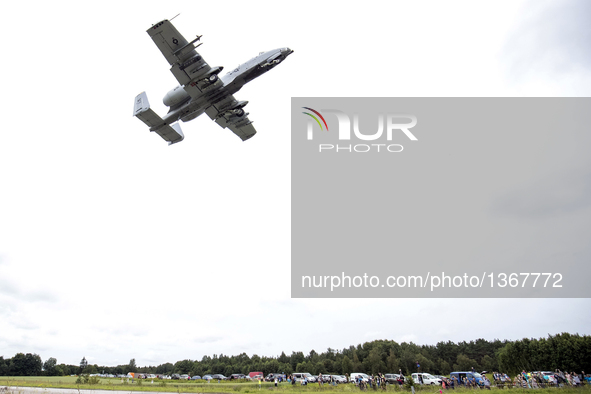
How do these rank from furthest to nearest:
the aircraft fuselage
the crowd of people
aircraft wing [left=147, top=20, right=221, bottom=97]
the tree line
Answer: the tree line
the crowd of people
the aircraft fuselage
aircraft wing [left=147, top=20, right=221, bottom=97]

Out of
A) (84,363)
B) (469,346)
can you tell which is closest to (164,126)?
(469,346)

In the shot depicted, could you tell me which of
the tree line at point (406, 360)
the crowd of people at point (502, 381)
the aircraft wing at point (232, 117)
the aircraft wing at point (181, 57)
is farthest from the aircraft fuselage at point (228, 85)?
the tree line at point (406, 360)

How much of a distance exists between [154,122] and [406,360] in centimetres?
5882

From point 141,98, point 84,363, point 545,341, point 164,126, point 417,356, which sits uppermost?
point 141,98

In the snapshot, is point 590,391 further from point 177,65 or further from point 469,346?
point 469,346

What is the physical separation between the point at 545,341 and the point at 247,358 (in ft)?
217

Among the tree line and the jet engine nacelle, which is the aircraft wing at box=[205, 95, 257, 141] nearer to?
the jet engine nacelle

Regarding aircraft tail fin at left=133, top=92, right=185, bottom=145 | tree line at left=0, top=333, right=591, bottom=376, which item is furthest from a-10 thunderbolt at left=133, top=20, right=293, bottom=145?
tree line at left=0, top=333, right=591, bottom=376

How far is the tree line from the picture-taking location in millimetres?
44250

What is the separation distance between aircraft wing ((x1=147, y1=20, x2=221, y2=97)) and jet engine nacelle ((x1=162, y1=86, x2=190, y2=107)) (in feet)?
6.07

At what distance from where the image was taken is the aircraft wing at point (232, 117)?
28484 mm

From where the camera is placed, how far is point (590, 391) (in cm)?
2081

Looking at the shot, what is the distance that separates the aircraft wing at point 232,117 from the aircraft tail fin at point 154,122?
3.59 meters

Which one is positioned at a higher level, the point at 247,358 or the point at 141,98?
the point at 141,98
